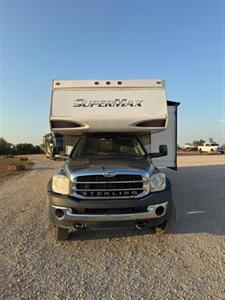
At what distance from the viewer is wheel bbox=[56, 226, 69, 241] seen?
15.3 feet

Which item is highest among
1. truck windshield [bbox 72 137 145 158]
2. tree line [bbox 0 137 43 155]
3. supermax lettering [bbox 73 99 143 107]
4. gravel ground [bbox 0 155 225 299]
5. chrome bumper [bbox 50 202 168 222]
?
supermax lettering [bbox 73 99 143 107]

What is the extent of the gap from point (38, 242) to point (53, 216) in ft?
2.16

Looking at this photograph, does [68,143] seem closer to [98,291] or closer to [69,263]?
[69,263]

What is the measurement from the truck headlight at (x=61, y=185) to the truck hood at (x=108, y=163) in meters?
0.17

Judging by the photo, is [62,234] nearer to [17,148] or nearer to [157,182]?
[157,182]

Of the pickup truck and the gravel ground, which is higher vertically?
the pickup truck

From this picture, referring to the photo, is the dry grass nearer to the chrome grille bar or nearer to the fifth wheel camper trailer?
the fifth wheel camper trailer

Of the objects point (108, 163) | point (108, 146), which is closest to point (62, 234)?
point (108, 163)

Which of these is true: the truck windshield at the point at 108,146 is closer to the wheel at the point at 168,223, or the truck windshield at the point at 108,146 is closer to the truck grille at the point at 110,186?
the truck grille at the point at 110,186

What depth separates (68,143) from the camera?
763cm

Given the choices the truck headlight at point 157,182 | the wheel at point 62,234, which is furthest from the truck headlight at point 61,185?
the truck headlight at point 157,182

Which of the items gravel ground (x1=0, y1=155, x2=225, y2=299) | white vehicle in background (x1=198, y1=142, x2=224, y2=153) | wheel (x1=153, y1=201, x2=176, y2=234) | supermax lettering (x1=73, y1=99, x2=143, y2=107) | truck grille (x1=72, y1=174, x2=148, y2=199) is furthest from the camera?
white vehicle in background (x1=198, y1=142, x2=224, y2=153)

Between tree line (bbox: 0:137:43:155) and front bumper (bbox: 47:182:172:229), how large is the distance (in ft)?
163

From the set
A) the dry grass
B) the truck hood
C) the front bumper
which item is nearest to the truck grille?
the front bumper
